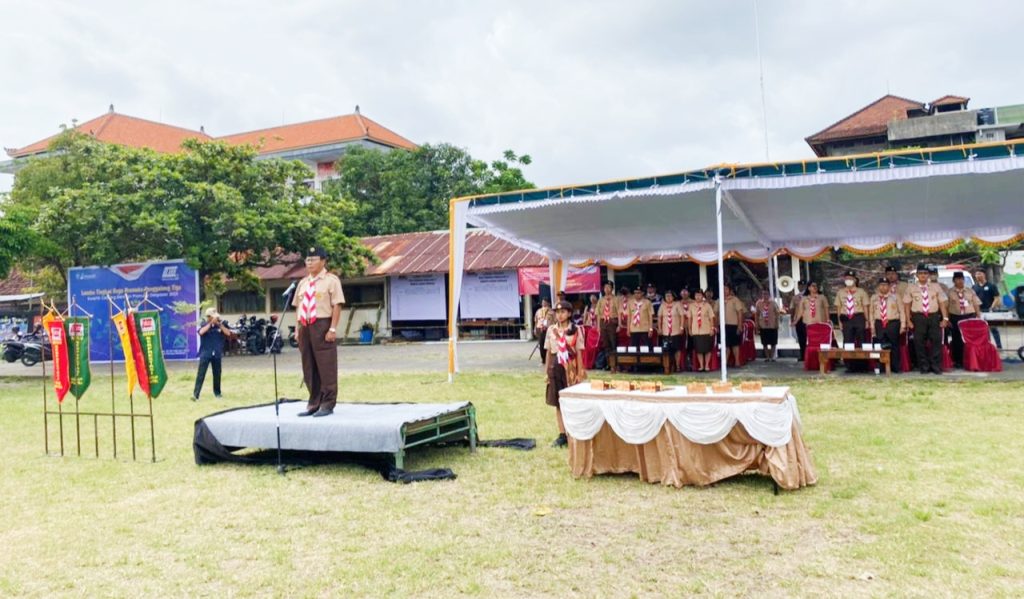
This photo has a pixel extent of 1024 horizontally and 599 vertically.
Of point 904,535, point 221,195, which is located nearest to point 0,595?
point 904,535

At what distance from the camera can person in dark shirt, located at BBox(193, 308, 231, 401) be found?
1073 cm

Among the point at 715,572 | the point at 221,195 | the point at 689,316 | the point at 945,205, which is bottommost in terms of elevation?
the point at 715,572

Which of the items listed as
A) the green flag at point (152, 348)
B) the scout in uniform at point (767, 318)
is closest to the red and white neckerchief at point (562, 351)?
the green flag at point (152, 348)

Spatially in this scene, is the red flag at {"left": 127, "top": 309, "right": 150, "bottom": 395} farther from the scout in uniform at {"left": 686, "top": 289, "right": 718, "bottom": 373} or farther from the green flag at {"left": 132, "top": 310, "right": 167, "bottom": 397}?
the scout in uniform at {"left": 686, "top": 289, "right": 718, "bottom": 373}

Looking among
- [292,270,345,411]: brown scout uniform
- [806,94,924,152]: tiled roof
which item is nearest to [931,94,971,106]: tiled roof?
[806,94,924,152]: tiled roof

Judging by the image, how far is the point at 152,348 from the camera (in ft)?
22.7

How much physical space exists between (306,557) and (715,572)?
2.16 m

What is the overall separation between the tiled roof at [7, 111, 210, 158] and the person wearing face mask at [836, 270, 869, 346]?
3504 centimetres

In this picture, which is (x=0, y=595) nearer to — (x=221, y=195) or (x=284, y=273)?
(x=221, y=195)

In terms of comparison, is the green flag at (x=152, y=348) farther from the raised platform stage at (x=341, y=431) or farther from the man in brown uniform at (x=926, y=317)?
the man in brown uniform at (x=926, y=317)

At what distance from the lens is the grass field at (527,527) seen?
139 inches

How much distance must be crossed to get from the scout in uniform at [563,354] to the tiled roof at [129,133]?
119ft

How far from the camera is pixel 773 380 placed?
10.7 m

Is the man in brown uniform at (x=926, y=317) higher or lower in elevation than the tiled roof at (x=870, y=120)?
lower
